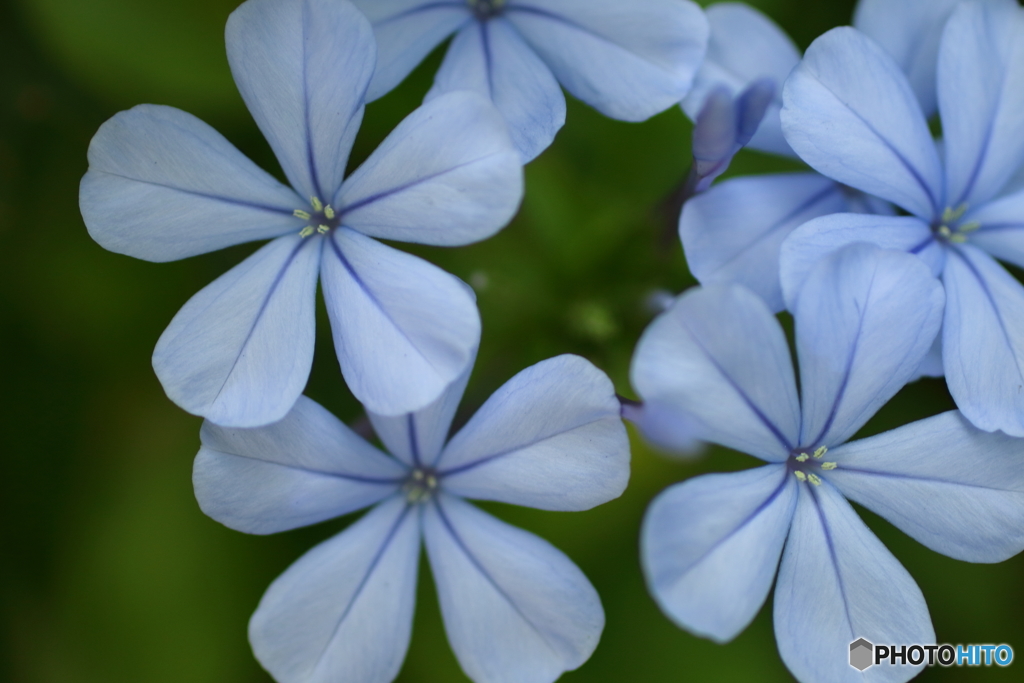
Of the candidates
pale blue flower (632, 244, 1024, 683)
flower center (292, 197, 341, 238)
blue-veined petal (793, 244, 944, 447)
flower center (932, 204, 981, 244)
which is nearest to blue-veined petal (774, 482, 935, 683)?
pale blue flower (632, 244, 1024, 683)

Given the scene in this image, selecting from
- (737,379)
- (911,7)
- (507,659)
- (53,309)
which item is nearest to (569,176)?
(911,7)

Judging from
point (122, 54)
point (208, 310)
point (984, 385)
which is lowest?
point (208, 310)

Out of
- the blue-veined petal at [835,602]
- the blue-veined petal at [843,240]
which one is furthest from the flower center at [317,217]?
the blue-veined petal at [835,602]

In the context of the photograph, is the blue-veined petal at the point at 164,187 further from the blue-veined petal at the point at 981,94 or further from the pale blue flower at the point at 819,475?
the blue-veined petal at the point at 981,94

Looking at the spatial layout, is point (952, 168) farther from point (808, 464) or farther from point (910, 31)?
point (808, 464)

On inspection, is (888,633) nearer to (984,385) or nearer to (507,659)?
(984,385)

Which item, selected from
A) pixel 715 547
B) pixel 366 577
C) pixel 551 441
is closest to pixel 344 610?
pixel 366 577

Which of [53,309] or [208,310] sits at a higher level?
[53,309]

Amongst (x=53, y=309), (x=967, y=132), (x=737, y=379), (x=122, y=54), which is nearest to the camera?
(x=737, y=379)
